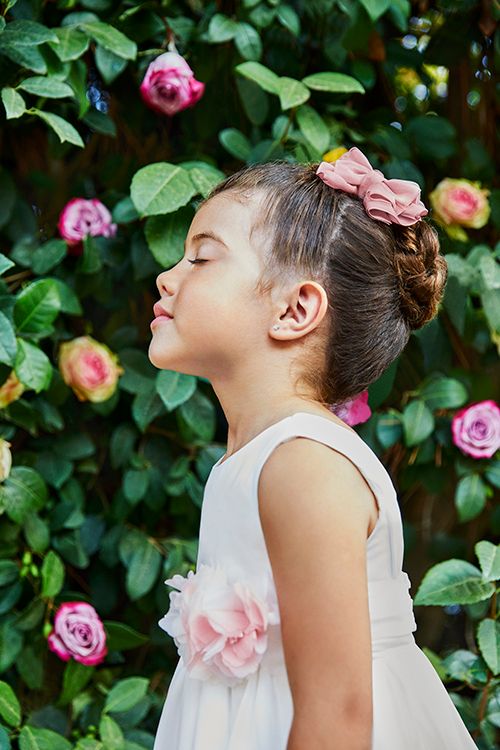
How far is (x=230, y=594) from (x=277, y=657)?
0.08m

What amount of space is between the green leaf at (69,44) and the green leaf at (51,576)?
2.63ft

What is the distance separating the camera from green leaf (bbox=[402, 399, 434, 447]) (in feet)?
5.93

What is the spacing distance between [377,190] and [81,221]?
31.7 inches

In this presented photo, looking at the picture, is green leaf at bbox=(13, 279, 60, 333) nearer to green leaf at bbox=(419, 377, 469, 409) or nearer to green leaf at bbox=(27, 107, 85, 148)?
green leaf at bbox=(27, 107, 85, 148)

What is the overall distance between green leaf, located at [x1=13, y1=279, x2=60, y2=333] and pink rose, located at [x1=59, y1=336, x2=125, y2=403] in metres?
0.18

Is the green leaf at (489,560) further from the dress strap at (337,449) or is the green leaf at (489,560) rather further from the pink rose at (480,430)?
the dress strap at (337,449)

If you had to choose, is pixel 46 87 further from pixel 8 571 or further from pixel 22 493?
pixel 8 571

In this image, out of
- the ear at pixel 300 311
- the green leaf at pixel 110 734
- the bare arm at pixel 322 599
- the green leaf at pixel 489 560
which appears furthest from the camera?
the green leaf at pixel 110 734

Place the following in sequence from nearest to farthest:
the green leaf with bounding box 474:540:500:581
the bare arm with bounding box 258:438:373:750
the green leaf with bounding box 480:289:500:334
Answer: the bare arm with bounding box 258:438:373:750, the green leaf with bounding box 474:540:500:581, the green leaf with bounding box 480:289:500:334

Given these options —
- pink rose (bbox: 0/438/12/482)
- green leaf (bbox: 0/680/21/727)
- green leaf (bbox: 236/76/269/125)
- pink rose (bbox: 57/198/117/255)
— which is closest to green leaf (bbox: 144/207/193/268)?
pink rose (bbox: 57/198/117/255)

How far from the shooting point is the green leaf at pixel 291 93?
166 cm

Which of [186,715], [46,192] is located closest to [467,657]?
[186,715]

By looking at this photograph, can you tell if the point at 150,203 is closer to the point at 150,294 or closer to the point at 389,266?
the point at 150,294

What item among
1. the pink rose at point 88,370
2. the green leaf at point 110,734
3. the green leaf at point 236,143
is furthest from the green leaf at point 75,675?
the green leaf at point 236,143
